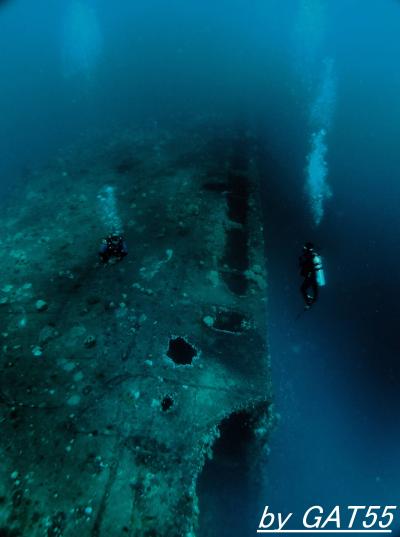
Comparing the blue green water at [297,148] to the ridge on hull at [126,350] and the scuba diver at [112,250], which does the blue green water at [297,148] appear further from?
the scuba diver at [112,250]

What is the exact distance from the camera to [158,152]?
7.43 m

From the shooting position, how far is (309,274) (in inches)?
171

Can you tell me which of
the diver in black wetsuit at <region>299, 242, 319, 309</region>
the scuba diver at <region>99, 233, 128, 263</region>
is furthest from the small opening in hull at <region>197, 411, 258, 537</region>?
the scuba diver at <region>99, 233, 128, 263</region>

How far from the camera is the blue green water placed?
11.2ft

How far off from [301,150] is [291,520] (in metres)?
7.21

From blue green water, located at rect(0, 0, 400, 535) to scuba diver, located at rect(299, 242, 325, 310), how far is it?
22 cm

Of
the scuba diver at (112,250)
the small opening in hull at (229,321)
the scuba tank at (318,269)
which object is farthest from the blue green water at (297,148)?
the scuba diver at (112,250)

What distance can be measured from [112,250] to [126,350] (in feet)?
5.40

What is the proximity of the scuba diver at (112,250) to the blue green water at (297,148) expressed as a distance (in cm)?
229

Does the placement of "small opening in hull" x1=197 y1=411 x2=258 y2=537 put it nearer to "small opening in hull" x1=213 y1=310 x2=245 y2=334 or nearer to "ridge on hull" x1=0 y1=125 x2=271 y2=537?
"ridge on hull" x1=0 y1=125 x2=271 y2=537

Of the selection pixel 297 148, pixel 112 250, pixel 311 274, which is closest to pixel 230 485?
pixel 311 274

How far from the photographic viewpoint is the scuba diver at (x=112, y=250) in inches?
185

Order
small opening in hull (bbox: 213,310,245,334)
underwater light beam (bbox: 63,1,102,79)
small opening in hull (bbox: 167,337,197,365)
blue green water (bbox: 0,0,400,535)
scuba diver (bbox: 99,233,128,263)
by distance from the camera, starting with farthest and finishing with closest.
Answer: underwater light beam (bbox: 63,1,102,79)
scuba diver (bbox: 99,233,128,263)
small opening in hull (bbox: 213,310,245,334)
small opening in hull (bbox: 167,337,197,365)
blue green water (bbox: 0,0,400,535)

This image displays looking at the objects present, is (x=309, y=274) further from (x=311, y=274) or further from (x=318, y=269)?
(x=318, y=269)
